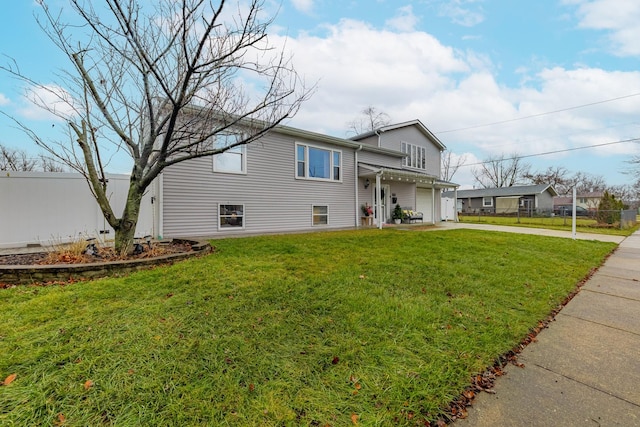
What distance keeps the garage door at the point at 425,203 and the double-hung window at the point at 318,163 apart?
7.41 metres

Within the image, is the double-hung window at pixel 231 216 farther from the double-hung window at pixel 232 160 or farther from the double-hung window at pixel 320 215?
the double-hung window at pixel 320 215

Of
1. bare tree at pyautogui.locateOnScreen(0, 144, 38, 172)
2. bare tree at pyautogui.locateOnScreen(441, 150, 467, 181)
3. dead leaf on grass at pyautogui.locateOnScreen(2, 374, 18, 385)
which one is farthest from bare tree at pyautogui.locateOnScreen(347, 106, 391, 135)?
dead leaf on grass at pyautogui.locateOnScreen(2, 374, 18, 385)

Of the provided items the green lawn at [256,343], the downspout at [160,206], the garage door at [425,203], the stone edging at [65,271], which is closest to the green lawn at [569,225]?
the garage door at [425,203]

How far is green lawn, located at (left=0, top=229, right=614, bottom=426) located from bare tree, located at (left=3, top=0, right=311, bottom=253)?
2.45m

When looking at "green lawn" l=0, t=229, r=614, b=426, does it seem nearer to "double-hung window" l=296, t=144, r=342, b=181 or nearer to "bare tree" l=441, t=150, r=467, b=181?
"double-hung window" l=296, t=144, r=342, b=181

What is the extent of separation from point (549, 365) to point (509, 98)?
2128 cm

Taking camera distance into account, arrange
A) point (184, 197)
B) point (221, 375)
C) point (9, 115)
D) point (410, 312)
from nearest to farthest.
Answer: point (221, 375) → point (410, 312) → point (9, 115) → point (184, 197)

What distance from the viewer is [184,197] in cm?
842

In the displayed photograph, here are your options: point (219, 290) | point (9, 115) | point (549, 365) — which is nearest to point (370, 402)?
point (549, 365)

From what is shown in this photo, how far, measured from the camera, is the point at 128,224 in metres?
5.29

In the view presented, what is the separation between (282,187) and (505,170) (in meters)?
46.8

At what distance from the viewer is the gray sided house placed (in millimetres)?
8453

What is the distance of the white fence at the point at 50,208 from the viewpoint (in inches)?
237

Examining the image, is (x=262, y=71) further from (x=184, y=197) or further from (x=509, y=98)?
(x=509, y=98)
